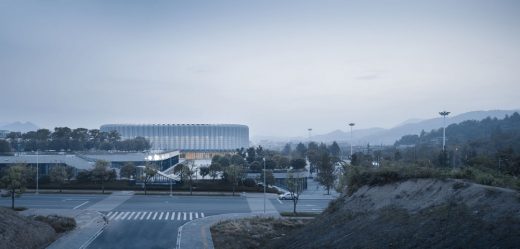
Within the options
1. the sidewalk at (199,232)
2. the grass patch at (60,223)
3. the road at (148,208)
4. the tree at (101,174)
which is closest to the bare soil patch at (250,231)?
the sidewalk at (199,232)

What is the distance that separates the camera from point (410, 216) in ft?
37.1

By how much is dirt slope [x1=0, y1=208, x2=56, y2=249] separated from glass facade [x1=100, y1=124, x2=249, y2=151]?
10936cm

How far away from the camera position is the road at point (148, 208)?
749 inches

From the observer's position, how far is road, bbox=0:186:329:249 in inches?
749

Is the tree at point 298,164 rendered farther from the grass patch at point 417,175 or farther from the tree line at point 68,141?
the tree line at point 68,141

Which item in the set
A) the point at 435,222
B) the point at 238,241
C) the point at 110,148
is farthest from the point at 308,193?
the point at 110,148

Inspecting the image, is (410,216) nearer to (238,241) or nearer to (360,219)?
(360,219)

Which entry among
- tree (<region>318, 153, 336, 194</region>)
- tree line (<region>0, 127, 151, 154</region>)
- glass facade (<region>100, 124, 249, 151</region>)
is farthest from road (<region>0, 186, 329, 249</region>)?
glass facade (<region>100, 124, 249, 151</region>)

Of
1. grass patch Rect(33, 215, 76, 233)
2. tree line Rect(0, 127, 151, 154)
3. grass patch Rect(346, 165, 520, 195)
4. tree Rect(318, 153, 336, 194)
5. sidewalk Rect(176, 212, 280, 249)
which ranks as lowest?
sidewalk Rect(176, 212, 280, 249)

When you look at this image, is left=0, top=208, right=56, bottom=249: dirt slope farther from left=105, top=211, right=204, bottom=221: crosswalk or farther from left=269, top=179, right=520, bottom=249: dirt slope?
left=269, top=179, right=520, bottom=249: dirt slope

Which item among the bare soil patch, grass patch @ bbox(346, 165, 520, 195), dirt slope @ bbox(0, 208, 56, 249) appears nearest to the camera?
grass patch @ bbox(346, 165, 520, 195)

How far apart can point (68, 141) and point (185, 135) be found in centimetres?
5856

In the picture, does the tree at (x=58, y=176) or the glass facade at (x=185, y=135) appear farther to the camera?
the glass facade at (x=185, y=135)

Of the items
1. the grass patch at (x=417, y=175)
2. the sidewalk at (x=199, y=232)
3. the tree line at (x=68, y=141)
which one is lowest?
the sidewalk at (x=199, y=232)
